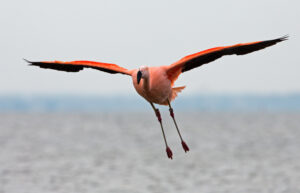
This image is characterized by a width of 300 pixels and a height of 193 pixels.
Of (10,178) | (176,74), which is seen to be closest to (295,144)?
(10,178)

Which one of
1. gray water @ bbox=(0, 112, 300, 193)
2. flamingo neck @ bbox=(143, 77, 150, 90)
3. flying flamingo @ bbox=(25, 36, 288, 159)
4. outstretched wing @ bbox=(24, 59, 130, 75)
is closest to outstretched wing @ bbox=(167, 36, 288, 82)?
flying flamingo @ bbox=(25, 36, 288, 159)

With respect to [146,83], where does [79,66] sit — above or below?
above

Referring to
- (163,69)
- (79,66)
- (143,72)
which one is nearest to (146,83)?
(143,72)

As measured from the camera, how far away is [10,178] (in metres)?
25.4

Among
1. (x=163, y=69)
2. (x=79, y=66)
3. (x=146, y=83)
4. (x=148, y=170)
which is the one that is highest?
(x=79, y=66)

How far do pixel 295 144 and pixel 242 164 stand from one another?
16.0 meters

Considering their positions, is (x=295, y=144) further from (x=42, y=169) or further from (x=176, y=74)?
(x=176, y=74)

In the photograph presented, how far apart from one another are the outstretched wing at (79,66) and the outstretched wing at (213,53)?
3.94 ft

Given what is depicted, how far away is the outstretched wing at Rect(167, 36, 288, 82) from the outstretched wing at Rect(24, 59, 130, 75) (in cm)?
120

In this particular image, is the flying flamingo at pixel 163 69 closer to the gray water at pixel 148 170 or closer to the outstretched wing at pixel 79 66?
the outstretched wing at pixel 79 66

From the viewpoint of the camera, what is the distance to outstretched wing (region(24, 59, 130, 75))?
1253cm

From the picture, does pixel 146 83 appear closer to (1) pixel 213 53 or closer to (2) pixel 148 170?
(1) pixel 213 53

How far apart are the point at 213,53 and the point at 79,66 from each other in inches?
141

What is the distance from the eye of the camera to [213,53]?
11.8m
